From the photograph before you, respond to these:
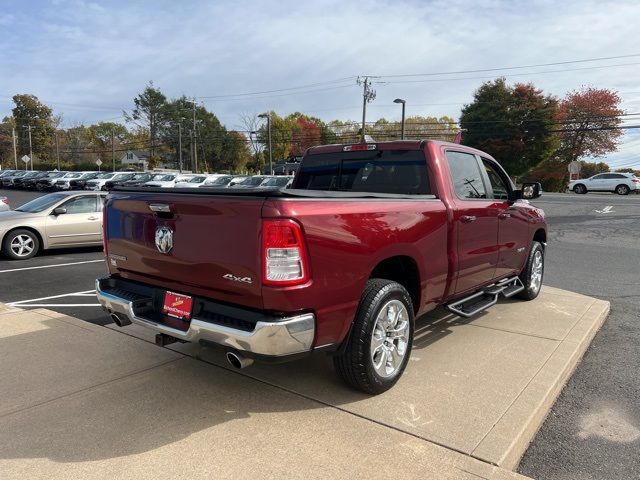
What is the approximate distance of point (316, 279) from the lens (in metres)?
2.99

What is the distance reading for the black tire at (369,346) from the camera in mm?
3385

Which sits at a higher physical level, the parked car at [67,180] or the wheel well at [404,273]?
the wheel well at [404,273]

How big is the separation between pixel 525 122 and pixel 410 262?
48.3 metres

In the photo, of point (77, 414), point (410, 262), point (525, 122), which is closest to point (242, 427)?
point (77, 414)

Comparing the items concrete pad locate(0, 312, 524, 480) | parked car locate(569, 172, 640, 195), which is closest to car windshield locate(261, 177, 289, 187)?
concrete pad locate(0, 312, 524, 480)

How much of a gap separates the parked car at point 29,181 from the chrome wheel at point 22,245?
109 feet

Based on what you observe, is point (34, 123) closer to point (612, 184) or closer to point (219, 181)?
point (219, 181)

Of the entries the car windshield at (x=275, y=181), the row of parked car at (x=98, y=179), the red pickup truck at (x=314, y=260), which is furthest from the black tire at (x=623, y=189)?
the red pickup truck at (x=314, y=260)

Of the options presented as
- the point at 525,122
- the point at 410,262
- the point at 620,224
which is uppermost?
the point at 525,122

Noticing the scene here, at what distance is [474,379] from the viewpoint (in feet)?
12.8

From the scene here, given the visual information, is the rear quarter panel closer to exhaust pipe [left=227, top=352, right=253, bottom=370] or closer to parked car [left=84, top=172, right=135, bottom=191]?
exhaust pipe [left=227, top=352, right=253, bottom=370]

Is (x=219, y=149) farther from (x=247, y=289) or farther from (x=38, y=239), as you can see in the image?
(x=247, y=289)


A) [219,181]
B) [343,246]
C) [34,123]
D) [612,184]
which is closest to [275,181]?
[219,181]

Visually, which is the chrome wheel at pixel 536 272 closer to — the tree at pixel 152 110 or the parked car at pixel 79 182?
the parked car at pixel 79 182
